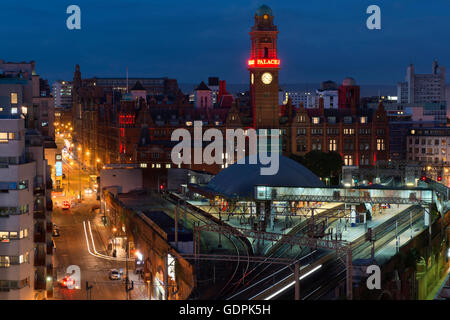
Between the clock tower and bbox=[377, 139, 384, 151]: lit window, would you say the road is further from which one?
bbox=[377, 139, 384, 151]: lit window

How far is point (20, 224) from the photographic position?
173 feet

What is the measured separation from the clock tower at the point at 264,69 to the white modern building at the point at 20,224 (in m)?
94.3

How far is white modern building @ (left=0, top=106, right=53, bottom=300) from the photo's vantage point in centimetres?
5184

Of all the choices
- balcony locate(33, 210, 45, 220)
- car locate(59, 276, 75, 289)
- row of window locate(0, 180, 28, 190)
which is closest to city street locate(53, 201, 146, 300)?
car locate(59, 276, 75, 289)

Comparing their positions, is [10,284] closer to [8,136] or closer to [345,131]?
[8,136]

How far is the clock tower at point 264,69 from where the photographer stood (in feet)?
486

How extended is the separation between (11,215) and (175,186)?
197 feet

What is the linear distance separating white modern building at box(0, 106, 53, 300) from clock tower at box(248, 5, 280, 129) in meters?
94.3

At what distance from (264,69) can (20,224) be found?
100m
